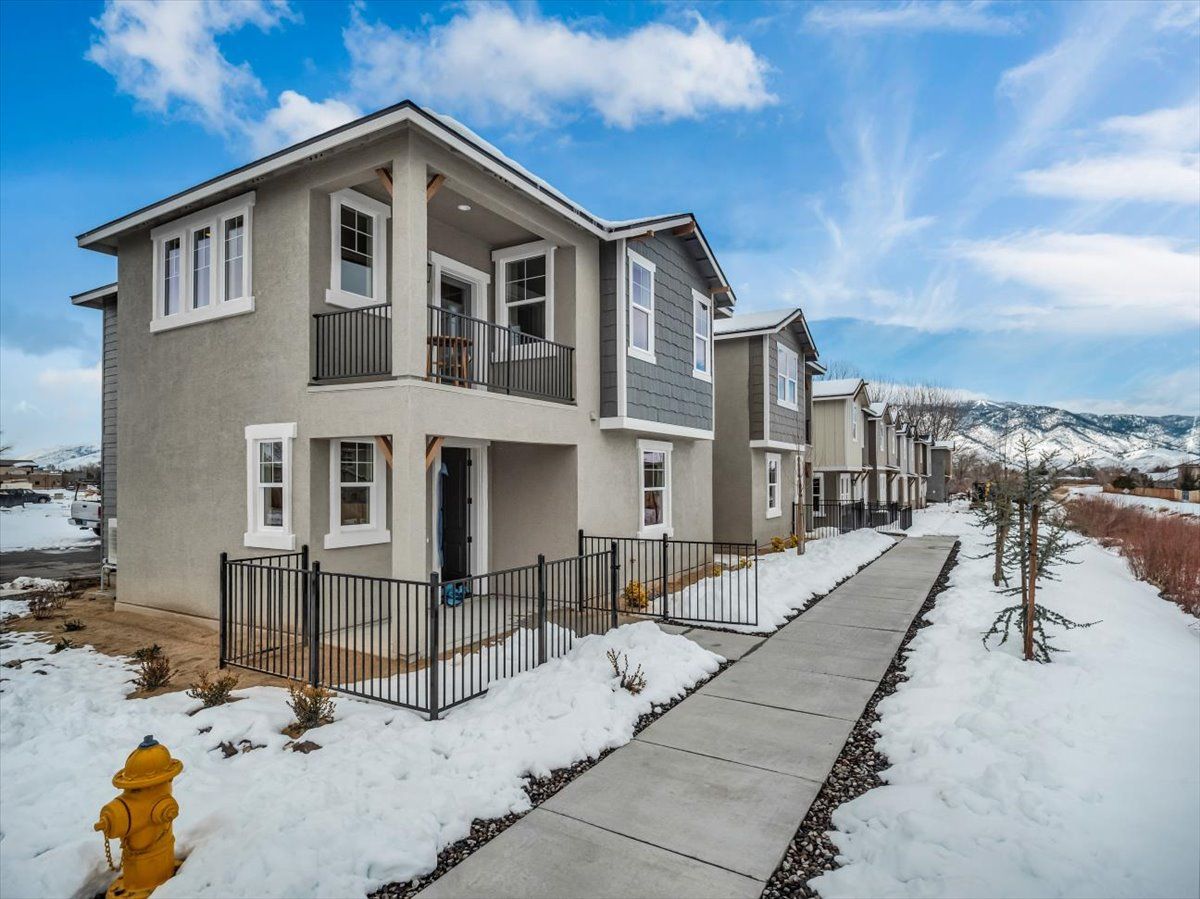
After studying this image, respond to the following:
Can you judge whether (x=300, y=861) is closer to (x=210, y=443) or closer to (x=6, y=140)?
(x=210, y=443)

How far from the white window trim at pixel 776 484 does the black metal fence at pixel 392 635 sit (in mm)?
9591

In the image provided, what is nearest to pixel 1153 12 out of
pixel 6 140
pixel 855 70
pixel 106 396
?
pixel 855 70

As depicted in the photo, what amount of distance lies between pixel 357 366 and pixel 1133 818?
884 centimetres

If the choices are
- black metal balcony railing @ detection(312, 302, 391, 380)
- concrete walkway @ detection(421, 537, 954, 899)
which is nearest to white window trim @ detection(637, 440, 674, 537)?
concrete walkway @ detection(421, 537, 954, 899)

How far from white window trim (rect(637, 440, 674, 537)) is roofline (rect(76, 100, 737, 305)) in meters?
4.12

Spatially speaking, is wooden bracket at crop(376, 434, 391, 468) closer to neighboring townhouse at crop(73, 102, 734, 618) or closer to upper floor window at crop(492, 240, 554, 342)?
neighboring townhouse at crop(73, 102, 734, 618)

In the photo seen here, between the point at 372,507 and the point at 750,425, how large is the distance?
11.1 m

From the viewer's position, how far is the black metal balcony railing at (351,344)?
8.28 metres

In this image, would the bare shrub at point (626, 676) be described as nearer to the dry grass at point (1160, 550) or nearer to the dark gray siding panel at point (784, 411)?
the dry grass at point (1160, 550)

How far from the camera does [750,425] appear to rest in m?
16.9

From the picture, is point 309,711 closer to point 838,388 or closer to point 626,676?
point 626,676

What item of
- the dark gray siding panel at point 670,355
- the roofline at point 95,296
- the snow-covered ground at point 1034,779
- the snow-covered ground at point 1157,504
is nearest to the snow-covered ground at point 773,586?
the snow-covered ground at point 1034,779

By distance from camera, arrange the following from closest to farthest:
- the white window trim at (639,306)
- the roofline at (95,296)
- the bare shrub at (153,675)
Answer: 1. the bare shrub at (153,675)
2. the white window trim at (639,306)
3. the roofline at (95,296)

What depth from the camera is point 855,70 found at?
1348 cm
